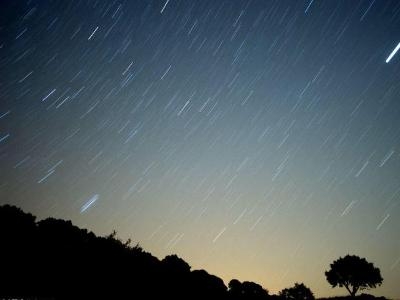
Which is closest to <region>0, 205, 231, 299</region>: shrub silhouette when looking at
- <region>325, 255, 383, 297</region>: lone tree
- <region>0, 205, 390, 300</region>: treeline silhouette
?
<region>0, 205, 390, 300</region>: treeline silhouette

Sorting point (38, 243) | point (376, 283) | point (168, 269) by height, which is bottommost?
point (38, 243)

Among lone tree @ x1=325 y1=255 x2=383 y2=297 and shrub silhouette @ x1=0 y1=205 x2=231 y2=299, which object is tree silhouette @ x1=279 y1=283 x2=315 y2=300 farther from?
shrub silhouette @ x1=0 y1=205 x2=231 y2=299

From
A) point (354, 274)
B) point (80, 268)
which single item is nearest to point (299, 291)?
point (354, 274)

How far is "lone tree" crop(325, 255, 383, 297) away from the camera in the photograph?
50531 millimetres

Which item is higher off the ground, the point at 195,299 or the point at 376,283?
the point at 376,283

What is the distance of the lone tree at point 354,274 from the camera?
5053 centimetres

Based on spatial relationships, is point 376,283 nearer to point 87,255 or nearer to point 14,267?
point 87,255

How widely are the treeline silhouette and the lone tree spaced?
53.4ft

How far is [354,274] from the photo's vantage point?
51.2 m

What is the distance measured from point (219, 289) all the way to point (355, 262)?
26.2 meters

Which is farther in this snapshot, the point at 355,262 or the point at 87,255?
the point at 355,262

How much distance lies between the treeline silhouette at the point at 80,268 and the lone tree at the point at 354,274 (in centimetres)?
1626

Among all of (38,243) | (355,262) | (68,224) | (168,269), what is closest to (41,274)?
(38,243)

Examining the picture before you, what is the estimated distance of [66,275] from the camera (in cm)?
2920
